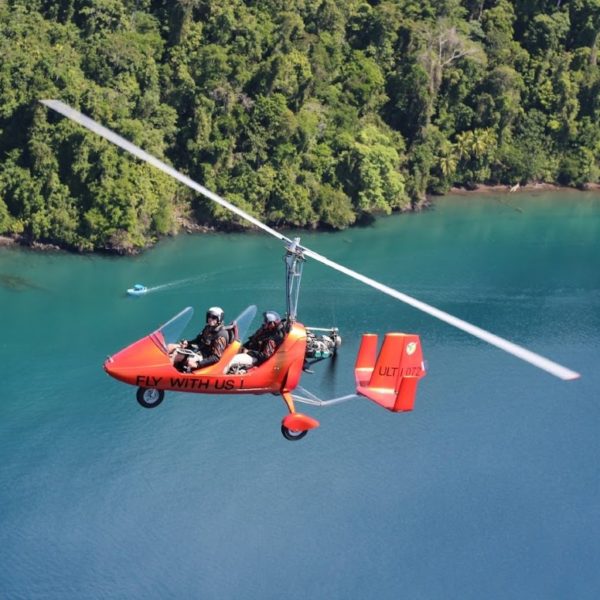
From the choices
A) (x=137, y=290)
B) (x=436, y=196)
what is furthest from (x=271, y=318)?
(x=436, y=196)

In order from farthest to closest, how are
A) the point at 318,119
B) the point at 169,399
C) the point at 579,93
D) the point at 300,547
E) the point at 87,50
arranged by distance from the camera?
the point at 579,93 < the point at 318,119 < the point at 87,50 < the point at 169,399 < the point at 300,547

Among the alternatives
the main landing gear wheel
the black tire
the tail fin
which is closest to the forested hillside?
the main landing gear wheel

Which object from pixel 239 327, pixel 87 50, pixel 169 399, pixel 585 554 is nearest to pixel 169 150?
pixel 87 50

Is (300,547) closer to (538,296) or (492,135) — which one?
(538,296)

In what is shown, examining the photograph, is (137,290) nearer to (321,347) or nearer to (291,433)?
(291,433)

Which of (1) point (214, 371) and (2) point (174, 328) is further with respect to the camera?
(2) point (174, 328)

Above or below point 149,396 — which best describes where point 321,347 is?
above
